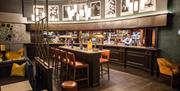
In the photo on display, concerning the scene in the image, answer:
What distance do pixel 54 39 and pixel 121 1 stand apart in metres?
4.88

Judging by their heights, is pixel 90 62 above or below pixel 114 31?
below

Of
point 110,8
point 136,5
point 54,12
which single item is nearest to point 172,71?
point 136,5

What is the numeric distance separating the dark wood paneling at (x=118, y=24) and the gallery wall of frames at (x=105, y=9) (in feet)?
1.04

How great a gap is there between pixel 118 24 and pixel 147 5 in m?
1.70

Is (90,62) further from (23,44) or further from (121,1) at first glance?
(23,44)

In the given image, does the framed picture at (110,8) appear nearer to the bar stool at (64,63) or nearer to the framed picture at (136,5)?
the framed picture at (136,5)

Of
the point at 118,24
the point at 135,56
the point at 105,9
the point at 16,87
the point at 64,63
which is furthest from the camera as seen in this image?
the point at 105,9

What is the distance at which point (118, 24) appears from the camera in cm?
731

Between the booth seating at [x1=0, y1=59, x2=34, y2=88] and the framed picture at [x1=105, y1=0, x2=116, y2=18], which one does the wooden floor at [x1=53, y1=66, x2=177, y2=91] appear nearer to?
the booth seating at [x1=0, y1=59, x2=34, y2=88]

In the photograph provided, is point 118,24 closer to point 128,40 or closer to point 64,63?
point 128,40

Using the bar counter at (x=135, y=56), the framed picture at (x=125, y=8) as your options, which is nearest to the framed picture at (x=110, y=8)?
the framed picture at (x=125, y=8)

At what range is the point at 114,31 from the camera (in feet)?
26.8

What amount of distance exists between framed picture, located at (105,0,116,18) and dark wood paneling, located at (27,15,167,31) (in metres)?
0.42

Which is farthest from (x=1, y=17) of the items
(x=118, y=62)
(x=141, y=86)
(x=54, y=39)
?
(x=141, y=86)
